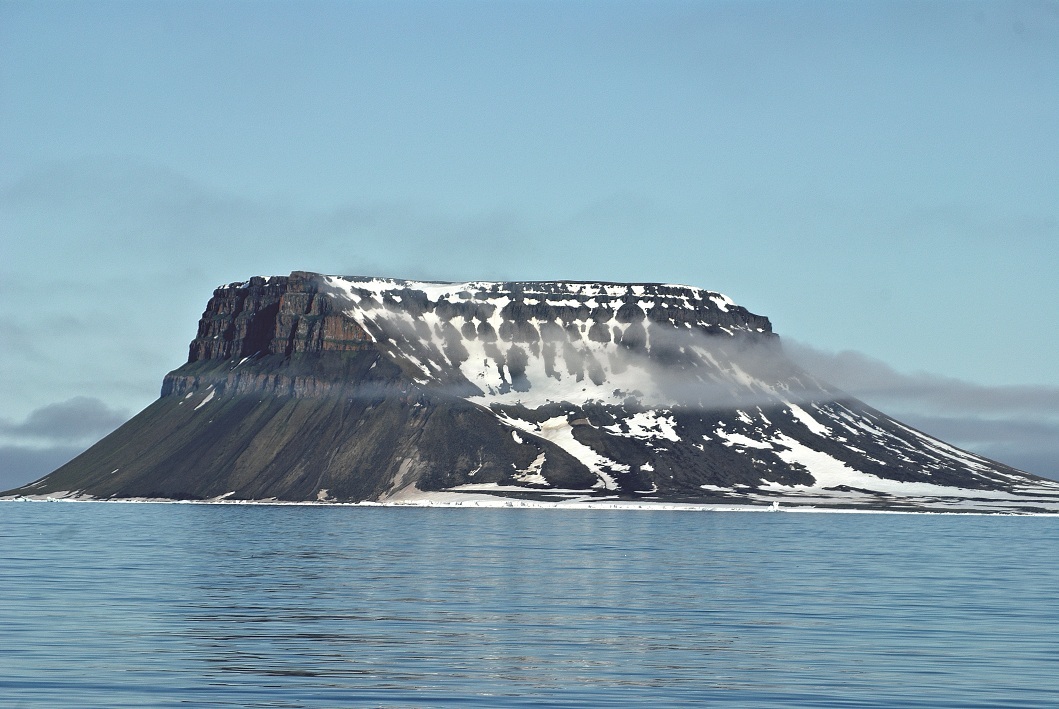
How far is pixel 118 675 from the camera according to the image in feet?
155

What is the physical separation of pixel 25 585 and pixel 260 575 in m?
16.9

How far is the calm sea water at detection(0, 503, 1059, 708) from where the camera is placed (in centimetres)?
4544

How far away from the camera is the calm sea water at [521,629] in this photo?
45438 mm

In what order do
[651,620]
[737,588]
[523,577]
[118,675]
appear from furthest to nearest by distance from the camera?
1. [523,577]
2. [737,588]
3. [651,620]
4. [118,675]

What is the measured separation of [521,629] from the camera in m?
63.1

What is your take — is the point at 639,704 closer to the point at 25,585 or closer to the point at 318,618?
the point at 318,618

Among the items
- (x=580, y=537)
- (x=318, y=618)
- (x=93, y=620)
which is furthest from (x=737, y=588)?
(x=580, y=537)

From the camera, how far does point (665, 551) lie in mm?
131000

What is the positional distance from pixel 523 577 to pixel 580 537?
69.6m

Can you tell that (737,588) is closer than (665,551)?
Yes

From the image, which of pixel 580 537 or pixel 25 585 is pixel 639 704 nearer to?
pixel 25 585

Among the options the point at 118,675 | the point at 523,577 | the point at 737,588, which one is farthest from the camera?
the point at 523,577

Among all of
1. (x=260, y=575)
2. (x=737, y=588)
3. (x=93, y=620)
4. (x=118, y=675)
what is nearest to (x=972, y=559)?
(x=737, y=588)

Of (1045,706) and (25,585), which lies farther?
(25,585)
